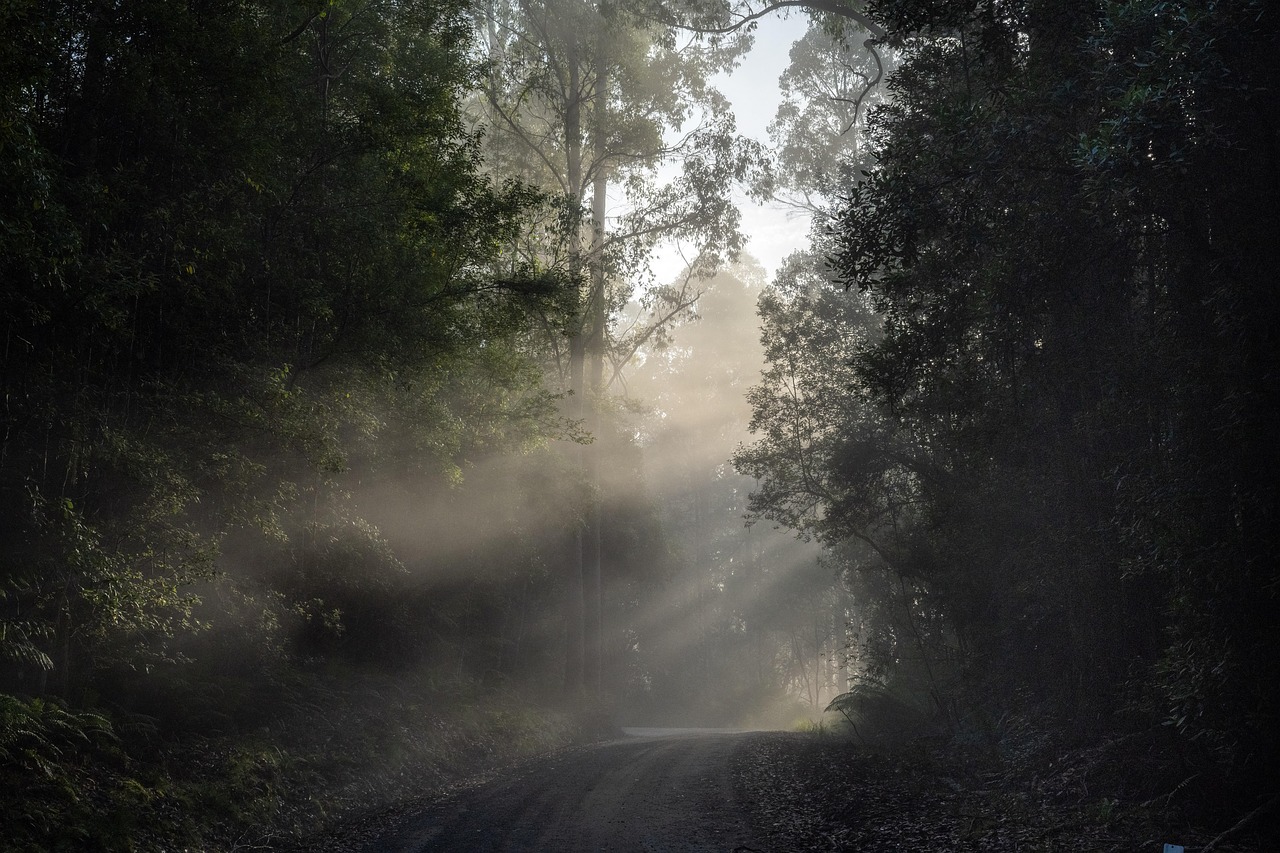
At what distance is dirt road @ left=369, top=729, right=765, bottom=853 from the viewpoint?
8984 mm

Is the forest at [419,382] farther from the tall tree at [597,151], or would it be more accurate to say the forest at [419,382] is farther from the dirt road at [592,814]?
the tall tree at [597,151]

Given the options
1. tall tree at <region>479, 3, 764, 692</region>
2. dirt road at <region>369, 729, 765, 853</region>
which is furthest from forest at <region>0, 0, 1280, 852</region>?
tall tree at <region>479, 3, 764, 692</region>

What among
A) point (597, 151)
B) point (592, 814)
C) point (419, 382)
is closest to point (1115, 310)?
point (592, 814)

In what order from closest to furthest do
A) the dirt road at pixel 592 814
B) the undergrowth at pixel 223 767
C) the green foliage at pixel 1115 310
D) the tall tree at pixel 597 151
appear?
the undergrowth at pixel 223 767
the green foliage at pixel 1115 310
the dirt road at pixel 592 814
the tall tree at pixel 597 151

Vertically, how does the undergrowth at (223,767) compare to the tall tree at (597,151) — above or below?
below

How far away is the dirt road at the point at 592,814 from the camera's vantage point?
898cm

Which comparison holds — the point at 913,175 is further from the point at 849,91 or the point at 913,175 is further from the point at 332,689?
the point at 849,91

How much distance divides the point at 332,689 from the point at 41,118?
35.4 feet

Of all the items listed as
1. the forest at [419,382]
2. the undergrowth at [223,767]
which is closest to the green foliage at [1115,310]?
the forest at [419,382]

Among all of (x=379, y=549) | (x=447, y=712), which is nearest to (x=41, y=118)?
(x=379, y=549)

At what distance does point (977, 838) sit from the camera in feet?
30.3

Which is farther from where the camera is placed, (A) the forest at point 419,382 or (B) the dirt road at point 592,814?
(B) the dirt road at point 592,814

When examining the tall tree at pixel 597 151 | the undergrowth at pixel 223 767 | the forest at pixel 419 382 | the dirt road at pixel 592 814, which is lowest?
the dirt road at pixel 592 814

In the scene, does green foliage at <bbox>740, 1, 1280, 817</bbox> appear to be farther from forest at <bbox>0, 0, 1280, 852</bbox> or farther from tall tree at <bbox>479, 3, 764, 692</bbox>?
tall tree at <bbox>479, 3, 764, 692</bbox>
